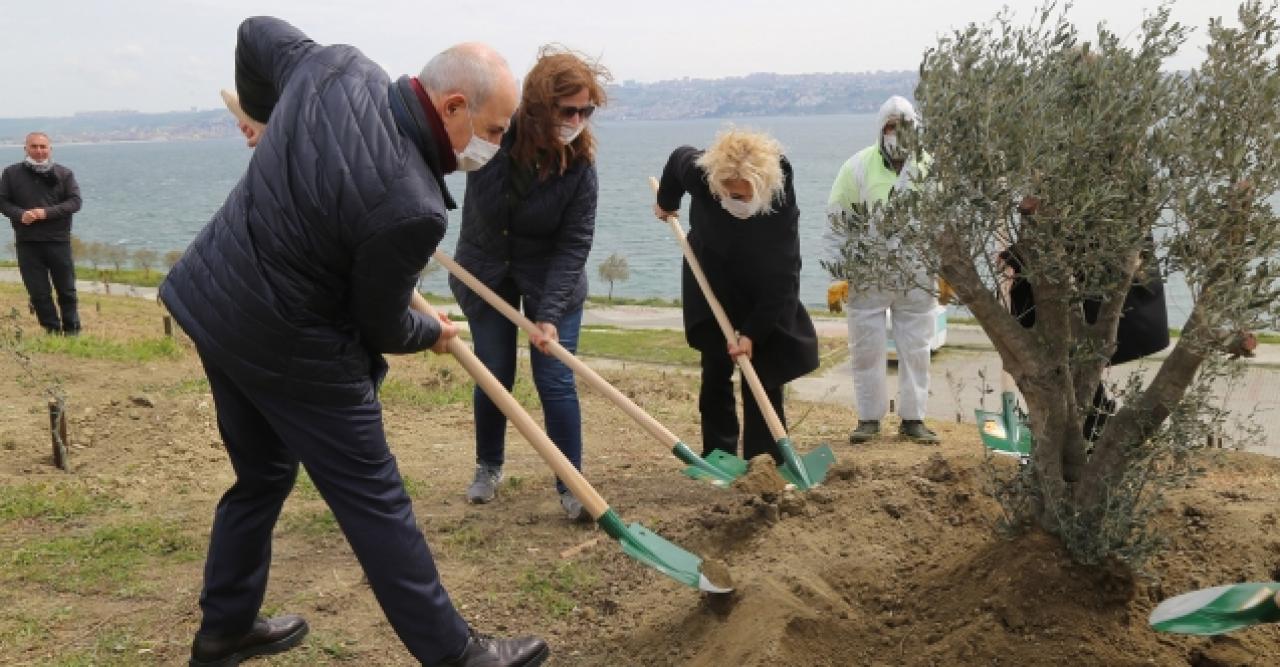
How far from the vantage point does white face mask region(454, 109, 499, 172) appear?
3160mm

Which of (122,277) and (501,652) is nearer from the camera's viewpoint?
(501,652)

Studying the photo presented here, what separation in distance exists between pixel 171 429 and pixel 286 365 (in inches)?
145

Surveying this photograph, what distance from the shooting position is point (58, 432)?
5.58m

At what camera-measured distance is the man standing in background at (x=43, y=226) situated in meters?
9.84

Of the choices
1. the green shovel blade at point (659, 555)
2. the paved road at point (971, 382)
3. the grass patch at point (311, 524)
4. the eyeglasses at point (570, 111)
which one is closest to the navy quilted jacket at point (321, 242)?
the green shovel blade at point (659, 555)

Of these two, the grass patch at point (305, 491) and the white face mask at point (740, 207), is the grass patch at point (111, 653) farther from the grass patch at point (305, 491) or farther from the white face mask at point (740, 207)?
the white face mask at point (740, 207)

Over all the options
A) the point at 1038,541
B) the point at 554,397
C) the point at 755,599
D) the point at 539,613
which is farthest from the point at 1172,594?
the point at 554,397

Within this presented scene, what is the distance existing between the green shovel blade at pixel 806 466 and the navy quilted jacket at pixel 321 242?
2.27m

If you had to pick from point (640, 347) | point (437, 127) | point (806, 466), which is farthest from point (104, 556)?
point (640, 347)

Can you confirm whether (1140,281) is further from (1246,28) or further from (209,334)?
(209,334)

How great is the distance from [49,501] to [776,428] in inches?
131

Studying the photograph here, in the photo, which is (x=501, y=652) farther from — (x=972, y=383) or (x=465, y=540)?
(x=972, y=383)

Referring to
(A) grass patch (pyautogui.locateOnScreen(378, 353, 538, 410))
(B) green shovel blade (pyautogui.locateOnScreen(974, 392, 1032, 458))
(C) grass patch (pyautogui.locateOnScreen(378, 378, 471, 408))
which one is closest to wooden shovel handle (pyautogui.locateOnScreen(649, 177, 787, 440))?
(B) green shovel blade (pyautogui.locateOnScreen(974, 392, 1032, 458))

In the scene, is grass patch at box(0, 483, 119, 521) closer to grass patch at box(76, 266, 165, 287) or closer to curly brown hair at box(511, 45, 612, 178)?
curly brown hair at box(511, 45, 612, 178)
